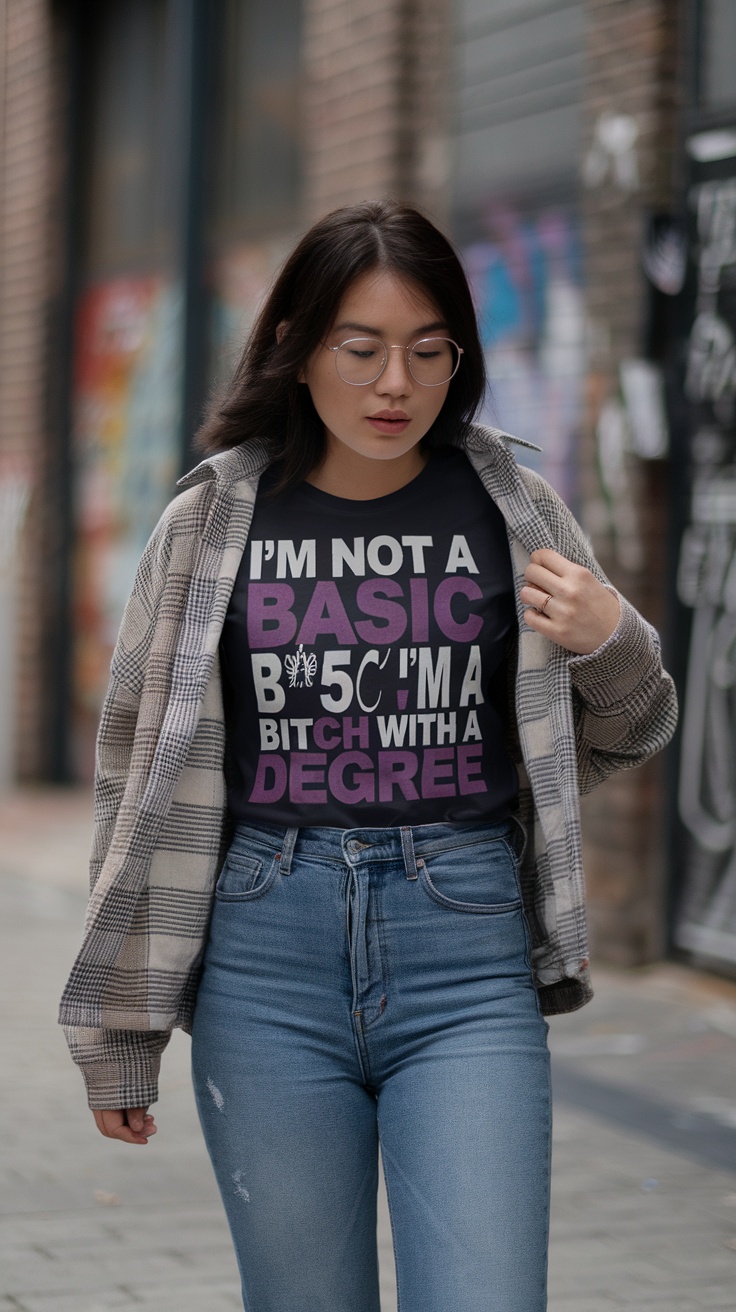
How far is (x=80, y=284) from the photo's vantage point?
12.0 m

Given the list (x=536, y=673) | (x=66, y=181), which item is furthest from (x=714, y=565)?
(x=66, y=181)

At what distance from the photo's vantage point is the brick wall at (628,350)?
21.7 ft

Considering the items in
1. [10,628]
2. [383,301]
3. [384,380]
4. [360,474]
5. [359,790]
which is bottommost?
[10,628]

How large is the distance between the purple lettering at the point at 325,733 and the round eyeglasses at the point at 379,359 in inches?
17.9

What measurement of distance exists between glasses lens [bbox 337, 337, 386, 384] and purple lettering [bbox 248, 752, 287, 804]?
525 mm

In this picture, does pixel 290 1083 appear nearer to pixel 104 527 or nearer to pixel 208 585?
pixel 208 585

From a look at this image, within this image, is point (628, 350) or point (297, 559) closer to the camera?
point (297, 559)

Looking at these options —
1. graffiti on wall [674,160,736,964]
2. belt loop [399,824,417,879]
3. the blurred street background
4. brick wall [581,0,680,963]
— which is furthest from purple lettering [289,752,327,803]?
brick wall [581,0,680,963]

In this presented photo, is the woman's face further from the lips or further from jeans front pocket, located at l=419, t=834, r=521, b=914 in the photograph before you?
jeans front pocket, located at l=419, t=834, r=521, b=914

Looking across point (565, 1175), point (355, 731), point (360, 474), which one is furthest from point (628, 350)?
point (355, 731)

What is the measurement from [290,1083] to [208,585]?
2.24ft

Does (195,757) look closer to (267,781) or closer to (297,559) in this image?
(267,781)

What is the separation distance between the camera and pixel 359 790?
236 cm

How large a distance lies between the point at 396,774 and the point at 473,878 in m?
0.17
